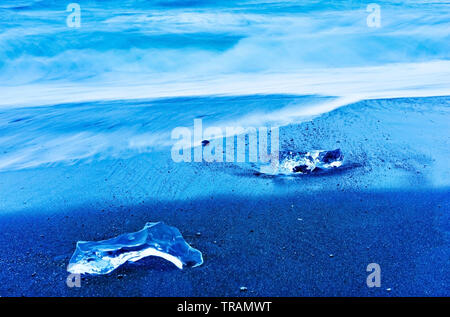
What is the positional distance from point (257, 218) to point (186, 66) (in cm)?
533

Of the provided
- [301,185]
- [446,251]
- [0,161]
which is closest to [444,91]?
[301,185]

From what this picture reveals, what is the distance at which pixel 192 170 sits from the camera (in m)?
2.92

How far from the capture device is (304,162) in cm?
290

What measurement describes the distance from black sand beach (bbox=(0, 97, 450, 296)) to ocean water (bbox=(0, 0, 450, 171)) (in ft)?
2.14

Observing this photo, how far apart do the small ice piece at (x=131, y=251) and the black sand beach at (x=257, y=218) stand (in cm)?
5

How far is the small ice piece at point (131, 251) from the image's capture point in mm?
1855
